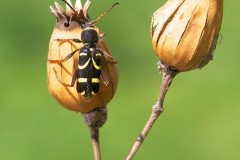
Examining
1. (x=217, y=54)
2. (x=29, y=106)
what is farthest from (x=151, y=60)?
(x=29, y=106)

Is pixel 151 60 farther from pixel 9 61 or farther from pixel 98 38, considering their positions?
pixel 98 38

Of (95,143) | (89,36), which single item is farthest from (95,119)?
(89,36)

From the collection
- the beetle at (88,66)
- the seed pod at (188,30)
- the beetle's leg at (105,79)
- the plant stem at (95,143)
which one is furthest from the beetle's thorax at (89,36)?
the plant stem at (95,143)

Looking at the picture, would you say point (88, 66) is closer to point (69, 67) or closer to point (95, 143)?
point (69, 67)

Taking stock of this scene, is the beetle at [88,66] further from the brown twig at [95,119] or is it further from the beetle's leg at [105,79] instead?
the brown twig at [95,119]

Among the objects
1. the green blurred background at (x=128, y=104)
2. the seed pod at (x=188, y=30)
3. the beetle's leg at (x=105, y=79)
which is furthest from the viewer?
the green blurred background at (x=128, y=104)

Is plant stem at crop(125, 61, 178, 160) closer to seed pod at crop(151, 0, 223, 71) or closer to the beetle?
seed pod at crop(151, 0, 223, 71)

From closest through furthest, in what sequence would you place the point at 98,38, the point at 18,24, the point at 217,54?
the point at 98,38 → the point at 217,54 → the point at 18,24
